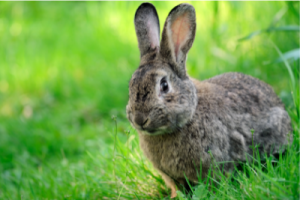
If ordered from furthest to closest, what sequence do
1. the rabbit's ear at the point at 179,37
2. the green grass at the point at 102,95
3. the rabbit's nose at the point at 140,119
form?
the green grass at the point at 102,95 → the rabbit's ear at the point at 179,37 → the rabbit's nose at the point at 140,119

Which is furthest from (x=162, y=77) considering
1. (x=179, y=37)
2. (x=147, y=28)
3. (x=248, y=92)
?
(x=248, y=92)

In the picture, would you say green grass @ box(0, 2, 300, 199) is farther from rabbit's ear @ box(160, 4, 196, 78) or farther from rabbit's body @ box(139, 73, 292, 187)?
rabbit's ear @ box(160, 4, 196, 78)

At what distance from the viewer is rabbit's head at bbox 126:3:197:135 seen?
270 cm

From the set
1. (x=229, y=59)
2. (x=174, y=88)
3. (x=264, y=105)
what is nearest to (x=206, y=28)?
(x=229, y=59)

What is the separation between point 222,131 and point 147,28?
1095 millimetres

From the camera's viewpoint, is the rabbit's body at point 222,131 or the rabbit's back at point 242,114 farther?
the rabbit's back at point 242,114

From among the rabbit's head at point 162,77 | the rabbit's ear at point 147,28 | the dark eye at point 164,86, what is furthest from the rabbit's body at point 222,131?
the rabbit's ear at point 147,28

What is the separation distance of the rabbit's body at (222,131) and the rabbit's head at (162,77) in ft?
0.54

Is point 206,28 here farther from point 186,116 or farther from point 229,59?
point 186,116

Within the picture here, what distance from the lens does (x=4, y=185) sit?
370cm

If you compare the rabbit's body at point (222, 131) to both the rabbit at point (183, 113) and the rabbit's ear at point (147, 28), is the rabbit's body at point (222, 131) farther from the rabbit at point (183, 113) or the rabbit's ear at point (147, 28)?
the rabbit's ear at point (147, 28)

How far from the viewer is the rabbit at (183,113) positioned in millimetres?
2758

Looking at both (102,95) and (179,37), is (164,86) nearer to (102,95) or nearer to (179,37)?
(179,37)

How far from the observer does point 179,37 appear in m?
3.08
